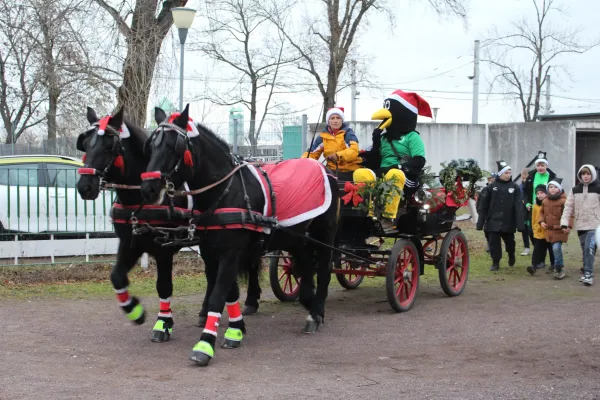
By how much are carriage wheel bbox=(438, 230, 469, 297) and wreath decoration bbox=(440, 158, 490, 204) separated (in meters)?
0.54

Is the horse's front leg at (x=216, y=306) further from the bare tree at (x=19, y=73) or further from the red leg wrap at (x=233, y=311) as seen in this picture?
the bare tree at (x=19, y=73)

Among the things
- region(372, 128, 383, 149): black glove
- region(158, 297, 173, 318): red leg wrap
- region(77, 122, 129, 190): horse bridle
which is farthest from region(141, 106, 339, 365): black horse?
region(372, 128, 383, 149): black glove

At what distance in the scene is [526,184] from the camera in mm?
13883

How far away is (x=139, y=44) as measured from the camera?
48.5ft

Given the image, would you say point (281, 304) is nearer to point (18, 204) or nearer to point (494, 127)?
point (18, 204)

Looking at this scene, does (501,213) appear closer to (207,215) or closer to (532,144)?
(207,215)

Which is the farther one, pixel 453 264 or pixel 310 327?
pixel 453 264

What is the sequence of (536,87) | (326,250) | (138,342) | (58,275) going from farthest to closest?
(536,87) < (58,275) < (326,250) < (138,342)

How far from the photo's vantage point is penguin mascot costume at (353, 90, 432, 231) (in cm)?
862

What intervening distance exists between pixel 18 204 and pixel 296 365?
5.86 meters

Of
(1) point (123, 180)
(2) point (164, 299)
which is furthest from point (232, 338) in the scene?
(1) point (123, 180)

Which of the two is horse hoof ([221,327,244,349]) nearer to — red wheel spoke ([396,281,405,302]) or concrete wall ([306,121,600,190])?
red wheel spoke ([396,281,405,302])

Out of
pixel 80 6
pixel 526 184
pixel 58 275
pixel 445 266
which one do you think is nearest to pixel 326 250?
pixel 445 266

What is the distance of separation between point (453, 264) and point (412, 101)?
2.26 metres
